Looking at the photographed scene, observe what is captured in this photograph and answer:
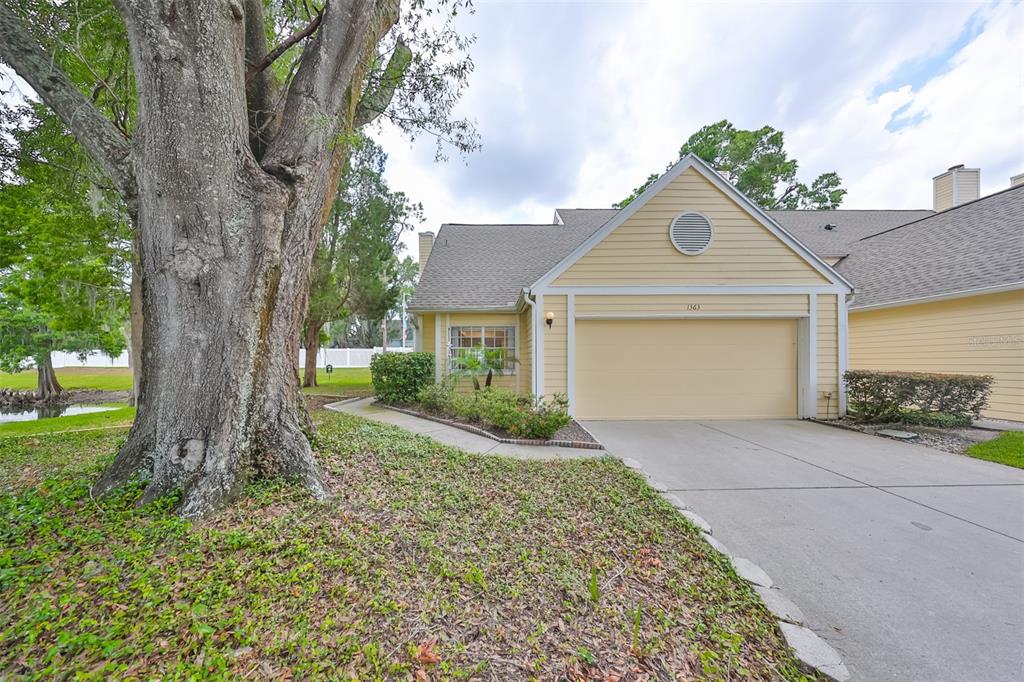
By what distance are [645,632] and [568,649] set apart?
437 mm

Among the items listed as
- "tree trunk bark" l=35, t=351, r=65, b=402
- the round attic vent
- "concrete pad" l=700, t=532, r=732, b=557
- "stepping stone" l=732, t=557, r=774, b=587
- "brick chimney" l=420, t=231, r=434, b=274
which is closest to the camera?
"stepping stone" l=732, t=557, r=774, b=587

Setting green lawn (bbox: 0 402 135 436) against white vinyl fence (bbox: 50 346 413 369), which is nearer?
green lawn (bbox: 0 402 135 436)

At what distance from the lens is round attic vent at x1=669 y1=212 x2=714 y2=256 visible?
24.1 ft

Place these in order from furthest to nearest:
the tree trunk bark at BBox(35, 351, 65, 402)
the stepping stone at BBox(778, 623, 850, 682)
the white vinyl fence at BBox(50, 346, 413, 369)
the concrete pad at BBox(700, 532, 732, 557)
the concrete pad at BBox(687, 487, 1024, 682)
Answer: the white vinyl fence at BBox(50, 346, 413, 369)
the tree trunk bark at BBox(35, 351, 65, 402)
the concrete pad at BBox(700, 532, 732, 557)
the concrete pad at BBox(687, 487, 1024, 682)
the stepping stone at BBox(778, 623, 850, 682)

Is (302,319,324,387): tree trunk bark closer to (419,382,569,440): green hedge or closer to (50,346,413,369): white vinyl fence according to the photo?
(50,346,413,369): white vinyl fence

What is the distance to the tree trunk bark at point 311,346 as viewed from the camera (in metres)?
12.6

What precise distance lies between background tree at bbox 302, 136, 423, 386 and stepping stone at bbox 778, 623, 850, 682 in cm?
1244

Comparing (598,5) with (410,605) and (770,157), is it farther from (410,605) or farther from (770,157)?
(770,157)

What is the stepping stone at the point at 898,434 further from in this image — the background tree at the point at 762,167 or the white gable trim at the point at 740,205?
the background tree at the point at 762,167

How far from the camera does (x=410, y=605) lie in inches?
74.9

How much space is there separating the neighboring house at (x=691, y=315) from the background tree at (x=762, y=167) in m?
13.6

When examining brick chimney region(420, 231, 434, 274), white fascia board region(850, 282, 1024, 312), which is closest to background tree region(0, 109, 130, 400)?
brick chimney region(420, 231, 434, 274)

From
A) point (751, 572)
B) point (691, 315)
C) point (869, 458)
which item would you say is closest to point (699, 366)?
point (691, 315)

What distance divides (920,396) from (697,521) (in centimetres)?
657
